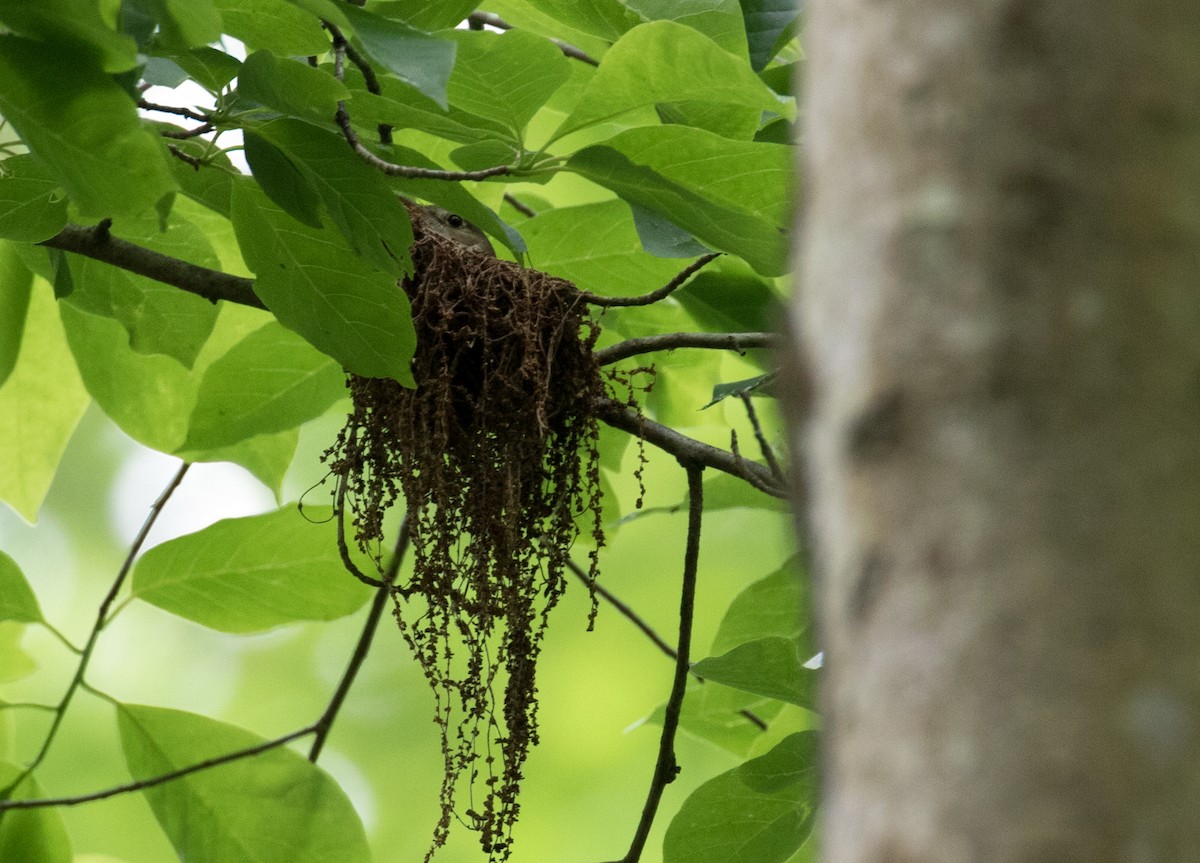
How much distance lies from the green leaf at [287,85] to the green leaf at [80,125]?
0.16 m

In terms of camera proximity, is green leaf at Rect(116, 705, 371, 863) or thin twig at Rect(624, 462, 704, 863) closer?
thin twig at Rect(624, 462, 704, 863)

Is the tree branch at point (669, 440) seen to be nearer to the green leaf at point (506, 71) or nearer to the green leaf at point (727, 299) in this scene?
the green leaf at point (727, 299)

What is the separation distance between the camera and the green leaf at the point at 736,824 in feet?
4.15

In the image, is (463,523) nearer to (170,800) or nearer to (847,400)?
(170,800)

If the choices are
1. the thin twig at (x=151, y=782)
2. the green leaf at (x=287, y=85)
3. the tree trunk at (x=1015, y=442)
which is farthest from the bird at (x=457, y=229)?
the tree trunk at (x=1015, y=442)

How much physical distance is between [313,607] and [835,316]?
4.00 feet

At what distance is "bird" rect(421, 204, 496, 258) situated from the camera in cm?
140

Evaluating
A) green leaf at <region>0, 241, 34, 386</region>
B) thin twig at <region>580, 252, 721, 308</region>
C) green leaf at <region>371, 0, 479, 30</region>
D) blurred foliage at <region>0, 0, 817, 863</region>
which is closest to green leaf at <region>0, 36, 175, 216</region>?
blurred foliage at <region>0, 0, 817, 863</region>

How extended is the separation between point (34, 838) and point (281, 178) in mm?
923

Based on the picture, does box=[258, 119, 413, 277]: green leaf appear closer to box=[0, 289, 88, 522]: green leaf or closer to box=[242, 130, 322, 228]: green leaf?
box=[242, 130, 322, 228]: green leaf

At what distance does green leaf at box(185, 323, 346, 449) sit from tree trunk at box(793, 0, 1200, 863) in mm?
1095

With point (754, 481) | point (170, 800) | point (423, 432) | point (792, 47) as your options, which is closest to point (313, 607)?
point (170, 800)

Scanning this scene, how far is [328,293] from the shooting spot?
41.9 inches

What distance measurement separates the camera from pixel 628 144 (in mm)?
1193
